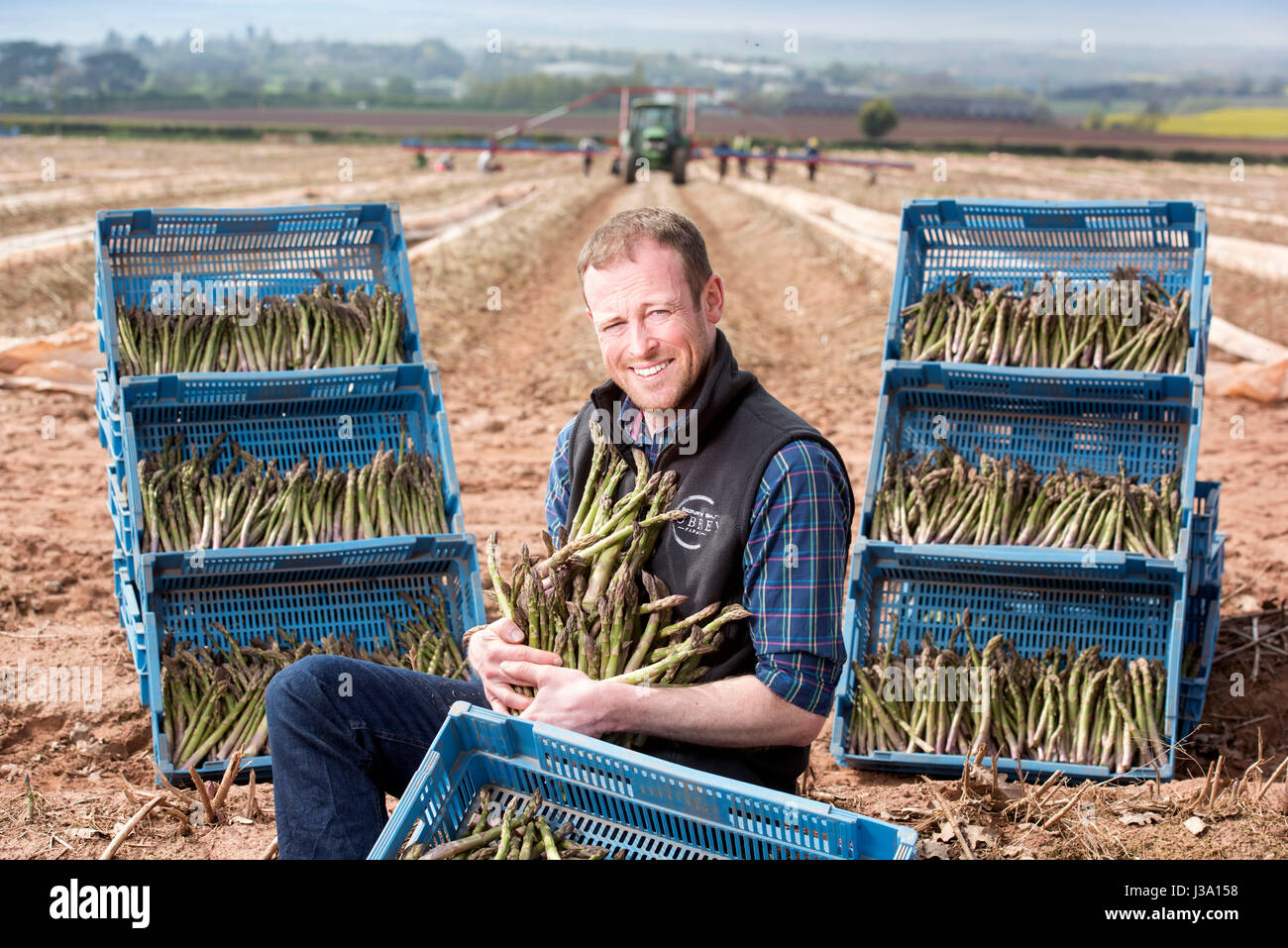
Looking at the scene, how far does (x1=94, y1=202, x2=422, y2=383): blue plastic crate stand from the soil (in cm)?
203

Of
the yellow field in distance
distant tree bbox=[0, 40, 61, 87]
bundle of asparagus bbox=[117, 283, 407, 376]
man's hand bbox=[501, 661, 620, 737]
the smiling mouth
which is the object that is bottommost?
man's hand bbox=[501, 661, 620, 737]

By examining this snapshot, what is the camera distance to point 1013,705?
18.9ft

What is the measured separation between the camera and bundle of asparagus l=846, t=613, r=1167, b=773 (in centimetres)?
557

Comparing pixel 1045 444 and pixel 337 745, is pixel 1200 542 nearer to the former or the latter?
pixel 1045 444

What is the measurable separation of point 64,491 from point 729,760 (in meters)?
7.90

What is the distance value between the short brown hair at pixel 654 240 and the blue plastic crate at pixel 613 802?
50.5 inches

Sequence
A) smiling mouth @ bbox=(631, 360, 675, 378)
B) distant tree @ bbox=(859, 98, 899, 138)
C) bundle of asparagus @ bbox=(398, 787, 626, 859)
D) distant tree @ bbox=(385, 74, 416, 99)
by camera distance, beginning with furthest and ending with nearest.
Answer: distant tree @ bbox=(385, 74, 416, 99) < distant tree @ bbox=(859, 98, 899, 138) < smiling mouth @ bbox=(631, 360, 675, 378) < bundle of asparagus @ bbox=(398, 787, 626, 859)

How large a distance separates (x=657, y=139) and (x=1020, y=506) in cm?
4048

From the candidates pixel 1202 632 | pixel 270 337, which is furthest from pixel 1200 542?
pixel 270 337

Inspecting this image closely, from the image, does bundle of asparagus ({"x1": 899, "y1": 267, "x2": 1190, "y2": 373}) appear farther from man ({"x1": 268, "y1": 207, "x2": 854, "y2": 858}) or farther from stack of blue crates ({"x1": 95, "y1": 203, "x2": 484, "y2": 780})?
man ({"x1": 268, "y1": 207, "x2": 854, "y2": 858})

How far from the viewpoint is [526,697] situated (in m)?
3.29

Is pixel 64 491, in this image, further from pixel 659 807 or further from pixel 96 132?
pixel 96 132

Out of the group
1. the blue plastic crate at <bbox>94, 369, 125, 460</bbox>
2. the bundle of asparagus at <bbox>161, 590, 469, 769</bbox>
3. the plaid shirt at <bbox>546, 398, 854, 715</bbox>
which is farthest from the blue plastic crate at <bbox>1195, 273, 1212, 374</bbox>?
the blue plastic crate at <bbox>94, 369, 125, 460</bbox>
